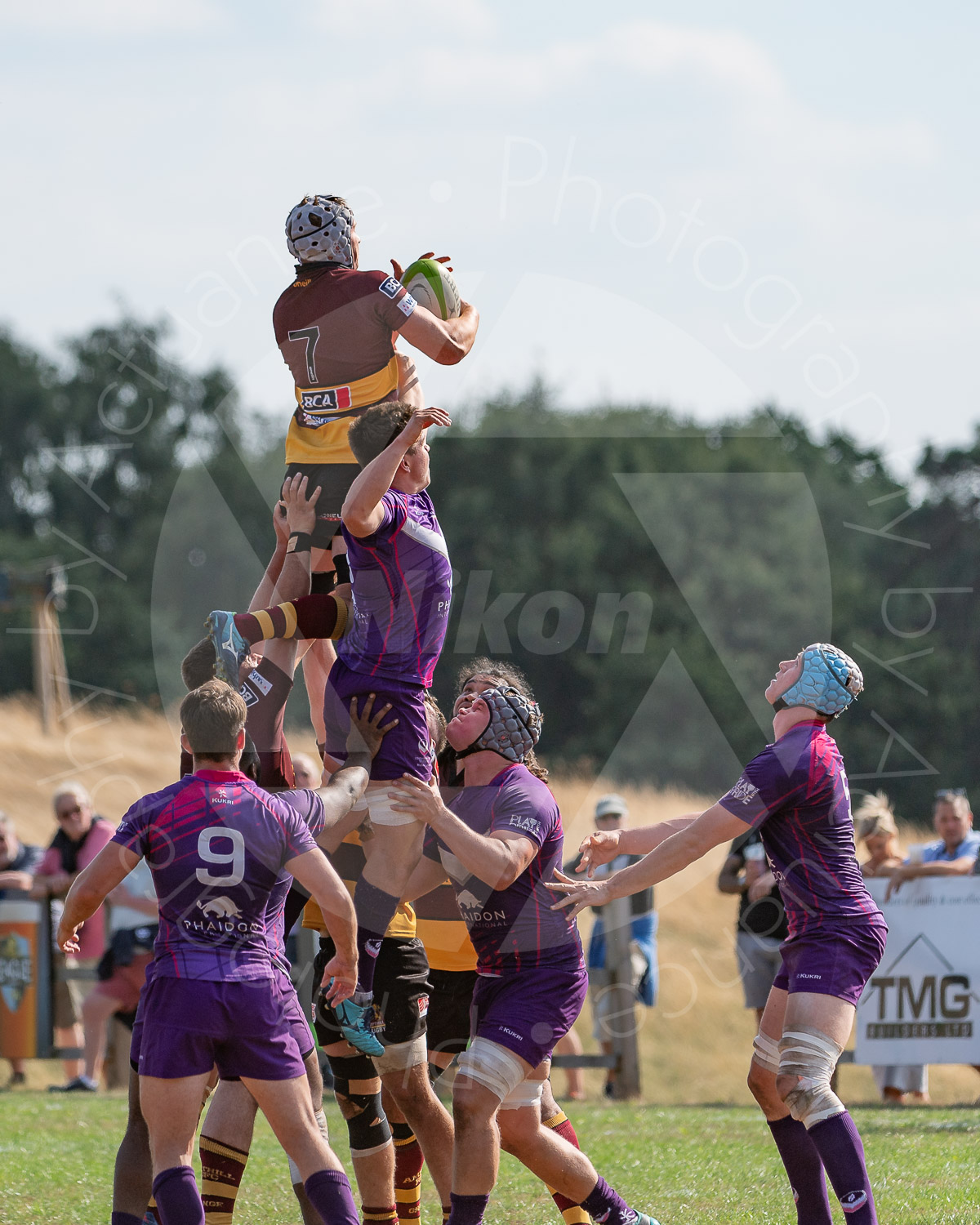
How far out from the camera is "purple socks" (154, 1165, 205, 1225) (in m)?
5.08

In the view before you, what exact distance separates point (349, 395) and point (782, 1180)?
5160mm

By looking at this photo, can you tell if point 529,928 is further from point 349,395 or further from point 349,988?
point 349,395

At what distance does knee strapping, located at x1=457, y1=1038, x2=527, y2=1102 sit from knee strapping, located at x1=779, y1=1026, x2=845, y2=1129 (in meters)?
1.14

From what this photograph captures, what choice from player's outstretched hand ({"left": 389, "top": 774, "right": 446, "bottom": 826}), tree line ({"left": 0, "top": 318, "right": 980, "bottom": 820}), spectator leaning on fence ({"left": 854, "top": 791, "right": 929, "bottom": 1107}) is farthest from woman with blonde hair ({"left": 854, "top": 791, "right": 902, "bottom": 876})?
tree line ({"left": 0, "top": 318, "right": 980, "bottom": 820})

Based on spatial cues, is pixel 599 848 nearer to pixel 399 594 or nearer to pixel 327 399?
pixel 399 594

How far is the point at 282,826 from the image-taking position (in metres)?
5.20

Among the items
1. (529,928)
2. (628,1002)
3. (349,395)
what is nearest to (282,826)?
(529,928)

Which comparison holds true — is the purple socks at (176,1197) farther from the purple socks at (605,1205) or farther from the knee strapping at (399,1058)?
the purple socks at (605,1205)

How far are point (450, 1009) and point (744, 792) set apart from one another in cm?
224

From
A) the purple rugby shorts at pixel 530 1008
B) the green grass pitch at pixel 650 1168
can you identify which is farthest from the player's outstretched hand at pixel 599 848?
the green grass pitch at pixel 650 1168

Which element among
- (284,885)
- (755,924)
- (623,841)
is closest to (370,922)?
(284,885)

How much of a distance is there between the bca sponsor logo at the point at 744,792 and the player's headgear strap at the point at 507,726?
34.0 inches

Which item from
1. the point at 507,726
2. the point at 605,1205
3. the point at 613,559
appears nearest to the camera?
the point at 605,1205

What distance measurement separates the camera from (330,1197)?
5.11 meters
